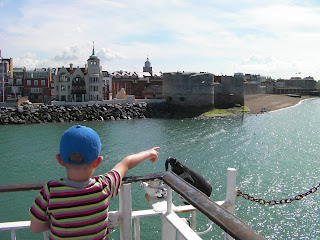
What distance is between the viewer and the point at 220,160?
67.3 ft

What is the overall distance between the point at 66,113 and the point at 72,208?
42190 mm

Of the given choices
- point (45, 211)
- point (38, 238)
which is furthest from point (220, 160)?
point (45, 211)

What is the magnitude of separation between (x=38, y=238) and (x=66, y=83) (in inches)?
1665

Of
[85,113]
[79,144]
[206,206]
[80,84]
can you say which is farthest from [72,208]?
[80,84]

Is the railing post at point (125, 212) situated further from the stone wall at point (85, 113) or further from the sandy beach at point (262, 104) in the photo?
the sandy beach at point (262, 104)

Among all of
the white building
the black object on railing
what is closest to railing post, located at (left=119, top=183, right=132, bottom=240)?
the black object on railing

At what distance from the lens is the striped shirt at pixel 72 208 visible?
205 cm

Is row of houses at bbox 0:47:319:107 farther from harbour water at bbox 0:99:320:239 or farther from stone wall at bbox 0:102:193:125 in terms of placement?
harbour water at bbox 0:99:320:239

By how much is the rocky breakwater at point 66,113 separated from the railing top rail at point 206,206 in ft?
129

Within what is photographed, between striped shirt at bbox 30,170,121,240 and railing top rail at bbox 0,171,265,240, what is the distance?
1.84 feet

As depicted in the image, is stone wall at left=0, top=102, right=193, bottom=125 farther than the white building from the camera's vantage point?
No

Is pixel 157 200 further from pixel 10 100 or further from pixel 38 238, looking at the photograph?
pixel 10 100

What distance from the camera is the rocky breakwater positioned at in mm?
40162

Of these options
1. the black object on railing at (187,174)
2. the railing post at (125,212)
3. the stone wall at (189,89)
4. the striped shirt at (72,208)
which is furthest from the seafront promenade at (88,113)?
the striped shirt at (72,208)
